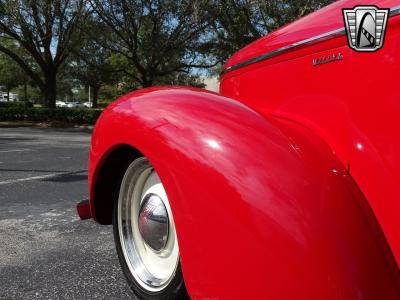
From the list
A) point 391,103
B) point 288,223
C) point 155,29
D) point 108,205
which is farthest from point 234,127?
point 155,29

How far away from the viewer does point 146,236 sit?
225 centimetres

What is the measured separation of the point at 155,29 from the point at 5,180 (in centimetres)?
1531

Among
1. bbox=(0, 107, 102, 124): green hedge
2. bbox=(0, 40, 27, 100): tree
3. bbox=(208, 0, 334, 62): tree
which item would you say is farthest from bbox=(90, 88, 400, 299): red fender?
bbox=(0, 40, 27, 100): tree

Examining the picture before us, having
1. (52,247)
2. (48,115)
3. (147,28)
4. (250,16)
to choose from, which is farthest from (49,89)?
(52,247)

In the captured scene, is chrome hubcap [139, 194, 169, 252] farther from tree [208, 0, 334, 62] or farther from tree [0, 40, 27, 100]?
tree [0, 40, 27, 100]

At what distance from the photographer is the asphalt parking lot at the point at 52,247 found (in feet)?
8.28

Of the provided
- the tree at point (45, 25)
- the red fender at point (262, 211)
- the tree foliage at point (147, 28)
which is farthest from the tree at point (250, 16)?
the red fender at point (262, 211)

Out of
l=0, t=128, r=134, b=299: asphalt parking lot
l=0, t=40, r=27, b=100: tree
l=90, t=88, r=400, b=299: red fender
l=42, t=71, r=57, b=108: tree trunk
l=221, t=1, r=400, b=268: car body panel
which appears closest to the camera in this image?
l=90, t=88, r=400, b=299: red fender

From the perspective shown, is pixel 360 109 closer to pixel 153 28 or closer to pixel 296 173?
pixel 296 173

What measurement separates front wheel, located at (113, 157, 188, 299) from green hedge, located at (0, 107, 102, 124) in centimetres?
2163

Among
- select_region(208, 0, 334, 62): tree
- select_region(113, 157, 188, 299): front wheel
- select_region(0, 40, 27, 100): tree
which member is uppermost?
select_region(208, 0, 334, 62): tree

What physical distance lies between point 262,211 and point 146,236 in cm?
94

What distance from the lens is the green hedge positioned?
23.1 m

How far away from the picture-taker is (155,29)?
1994 centimetres
